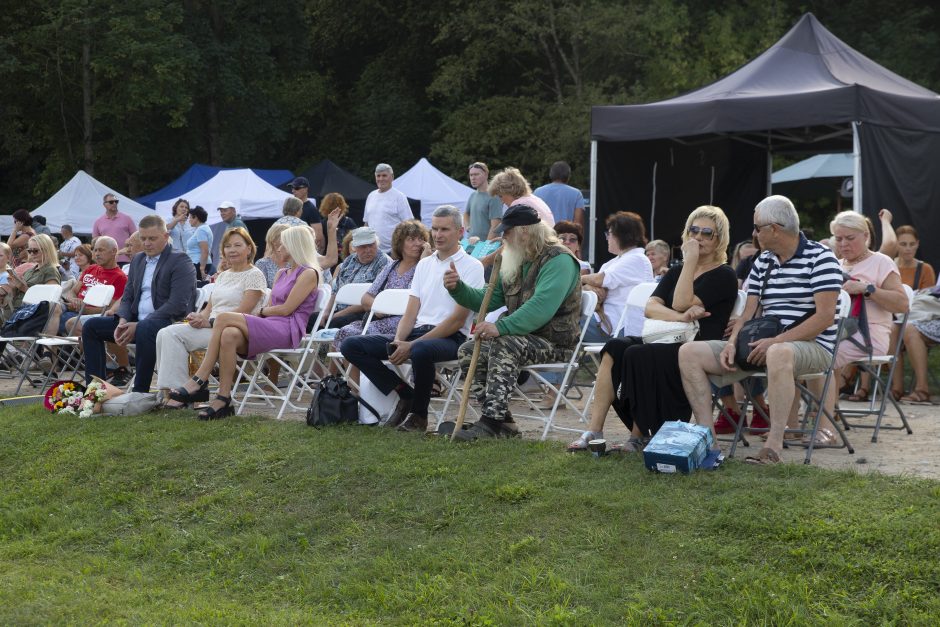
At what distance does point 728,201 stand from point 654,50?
13.4m

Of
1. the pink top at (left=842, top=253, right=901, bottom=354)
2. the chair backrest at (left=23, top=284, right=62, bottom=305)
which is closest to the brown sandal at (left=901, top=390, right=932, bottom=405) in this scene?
the pink top at (left=842, top=253, right=901, bottom=354)

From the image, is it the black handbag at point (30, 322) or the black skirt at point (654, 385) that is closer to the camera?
the black skirt at point (654, 385)

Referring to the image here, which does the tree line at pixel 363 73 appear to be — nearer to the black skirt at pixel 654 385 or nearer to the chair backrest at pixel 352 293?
the chair backrest at pixel 352 293

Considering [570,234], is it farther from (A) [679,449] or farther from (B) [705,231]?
(A) [679,449]

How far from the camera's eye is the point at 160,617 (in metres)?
4.41

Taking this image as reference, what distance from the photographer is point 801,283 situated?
19.2 ft

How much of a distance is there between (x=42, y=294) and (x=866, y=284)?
7212mm

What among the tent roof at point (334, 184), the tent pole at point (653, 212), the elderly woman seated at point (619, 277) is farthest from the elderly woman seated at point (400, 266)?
the tent roof at point (334, 184)

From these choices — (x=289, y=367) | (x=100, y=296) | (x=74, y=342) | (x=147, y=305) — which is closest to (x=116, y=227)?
(x=100, y=296)

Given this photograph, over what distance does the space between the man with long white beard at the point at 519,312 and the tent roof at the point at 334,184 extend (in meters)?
16.1

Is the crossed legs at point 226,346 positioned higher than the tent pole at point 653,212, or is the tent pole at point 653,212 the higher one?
the tent pole at point 653,212

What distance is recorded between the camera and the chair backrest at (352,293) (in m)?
8.29

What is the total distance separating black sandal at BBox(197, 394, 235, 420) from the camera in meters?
7.33

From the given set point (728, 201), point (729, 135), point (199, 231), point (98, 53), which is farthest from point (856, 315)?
point (98, 53)
